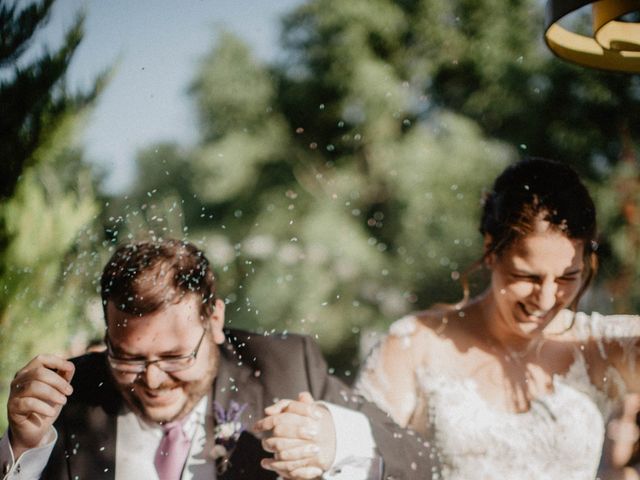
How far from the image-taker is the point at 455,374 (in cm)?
146

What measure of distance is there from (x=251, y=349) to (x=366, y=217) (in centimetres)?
120

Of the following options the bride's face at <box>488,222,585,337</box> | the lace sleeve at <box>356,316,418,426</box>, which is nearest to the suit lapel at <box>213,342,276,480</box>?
the lace sleeve at <box>356,316,418,426</box>

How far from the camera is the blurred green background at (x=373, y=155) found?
1.95 metres

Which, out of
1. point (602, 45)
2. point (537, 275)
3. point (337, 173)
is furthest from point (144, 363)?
point (337, 173)

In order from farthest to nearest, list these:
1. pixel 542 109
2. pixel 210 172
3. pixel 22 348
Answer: pixel 210 172 < pixel 542 109 < pixel 22 348

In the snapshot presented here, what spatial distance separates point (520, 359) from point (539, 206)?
0.36 meters

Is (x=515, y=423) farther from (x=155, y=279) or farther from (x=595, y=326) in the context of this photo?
(x=155, y=279)

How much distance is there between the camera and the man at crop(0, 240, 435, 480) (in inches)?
44.9

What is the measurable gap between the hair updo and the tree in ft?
2.78

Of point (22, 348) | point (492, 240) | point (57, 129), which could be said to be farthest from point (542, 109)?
point (22, 348)

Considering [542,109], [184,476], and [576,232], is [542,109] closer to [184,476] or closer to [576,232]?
[576,232]

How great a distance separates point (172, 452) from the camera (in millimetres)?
1250

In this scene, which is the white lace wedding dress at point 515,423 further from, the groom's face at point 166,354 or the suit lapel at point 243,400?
the groom's face at point 166,354

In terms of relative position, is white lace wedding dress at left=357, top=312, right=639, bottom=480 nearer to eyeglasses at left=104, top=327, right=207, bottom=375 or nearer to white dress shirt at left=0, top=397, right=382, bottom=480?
white dress shirt at left=0, top=397, right=382, bottom=480
